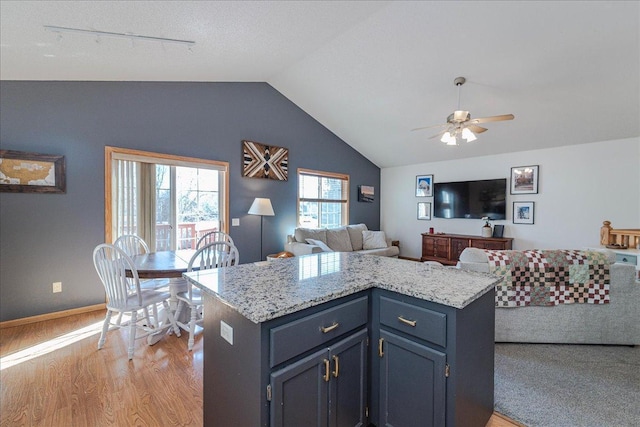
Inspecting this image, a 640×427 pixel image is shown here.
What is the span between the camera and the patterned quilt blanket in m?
2.47

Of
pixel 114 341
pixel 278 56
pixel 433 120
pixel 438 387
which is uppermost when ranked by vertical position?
pixel 278 56

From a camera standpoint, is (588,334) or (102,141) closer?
(588,334)

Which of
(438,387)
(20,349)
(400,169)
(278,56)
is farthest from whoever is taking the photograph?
(400,169)

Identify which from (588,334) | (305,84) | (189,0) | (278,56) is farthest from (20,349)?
(588,334)

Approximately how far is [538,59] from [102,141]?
205 inches

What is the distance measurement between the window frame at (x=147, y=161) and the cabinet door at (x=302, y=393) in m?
3.39

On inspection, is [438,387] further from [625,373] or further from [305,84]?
[305,84]

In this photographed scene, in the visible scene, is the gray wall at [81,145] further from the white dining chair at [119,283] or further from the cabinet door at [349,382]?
the cabinet door at [349,382]

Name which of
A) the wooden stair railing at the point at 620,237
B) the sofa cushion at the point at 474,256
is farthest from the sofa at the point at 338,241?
the wooden stair railing at the point at 620,237

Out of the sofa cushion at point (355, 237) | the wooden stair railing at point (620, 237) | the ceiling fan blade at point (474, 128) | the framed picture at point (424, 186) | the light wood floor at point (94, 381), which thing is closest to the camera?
the light wood floor at point (94, 381)

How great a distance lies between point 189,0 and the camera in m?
2.18

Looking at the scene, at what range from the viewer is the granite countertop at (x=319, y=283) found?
3.92ft

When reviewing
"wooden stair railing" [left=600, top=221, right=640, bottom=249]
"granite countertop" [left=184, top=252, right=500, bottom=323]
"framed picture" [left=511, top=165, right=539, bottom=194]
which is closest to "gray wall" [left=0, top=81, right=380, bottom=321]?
"granite countertop" [left=184, top=252, right=500, bottom=323]

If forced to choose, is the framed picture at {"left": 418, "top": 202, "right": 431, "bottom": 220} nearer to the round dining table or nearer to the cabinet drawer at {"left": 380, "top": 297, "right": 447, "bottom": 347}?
the round dining table
